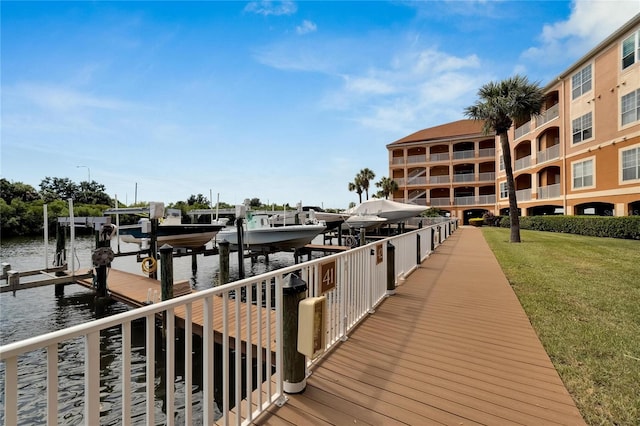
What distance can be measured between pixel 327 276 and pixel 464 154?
4308 centimetres

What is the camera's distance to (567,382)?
10.5 feet

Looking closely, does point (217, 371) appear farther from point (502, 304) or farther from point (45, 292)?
point (45, 292)

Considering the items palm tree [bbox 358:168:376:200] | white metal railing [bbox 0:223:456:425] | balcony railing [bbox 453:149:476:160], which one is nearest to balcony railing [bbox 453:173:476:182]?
balcony railing [bbox 453:149:476:160]

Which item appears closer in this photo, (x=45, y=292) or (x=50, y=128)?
(x=45, y=292)

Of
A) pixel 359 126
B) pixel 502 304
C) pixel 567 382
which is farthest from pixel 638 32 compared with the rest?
pixel 567 382

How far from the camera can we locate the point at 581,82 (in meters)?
22.3

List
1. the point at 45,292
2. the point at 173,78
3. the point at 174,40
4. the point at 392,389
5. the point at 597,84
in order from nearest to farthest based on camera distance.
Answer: the point at 392,389
the point at 174,40
the point at 45,292
the point at 173,78
the point at 597,84

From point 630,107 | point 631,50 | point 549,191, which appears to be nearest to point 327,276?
point 630,107

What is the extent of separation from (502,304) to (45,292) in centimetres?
1606

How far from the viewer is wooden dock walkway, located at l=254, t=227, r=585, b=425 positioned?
2.71m

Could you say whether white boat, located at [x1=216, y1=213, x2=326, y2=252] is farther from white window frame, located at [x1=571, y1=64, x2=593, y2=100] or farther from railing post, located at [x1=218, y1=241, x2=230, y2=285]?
white window frame, located at [x1=571, y1=64, x2=593, y2=100]

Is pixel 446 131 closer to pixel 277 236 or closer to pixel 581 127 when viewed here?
pixel 581 127

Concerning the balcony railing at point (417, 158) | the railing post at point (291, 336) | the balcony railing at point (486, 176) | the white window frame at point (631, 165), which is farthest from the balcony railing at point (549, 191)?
the railing post at point (291, 336)

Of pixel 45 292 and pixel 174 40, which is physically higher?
pixel 174 40
